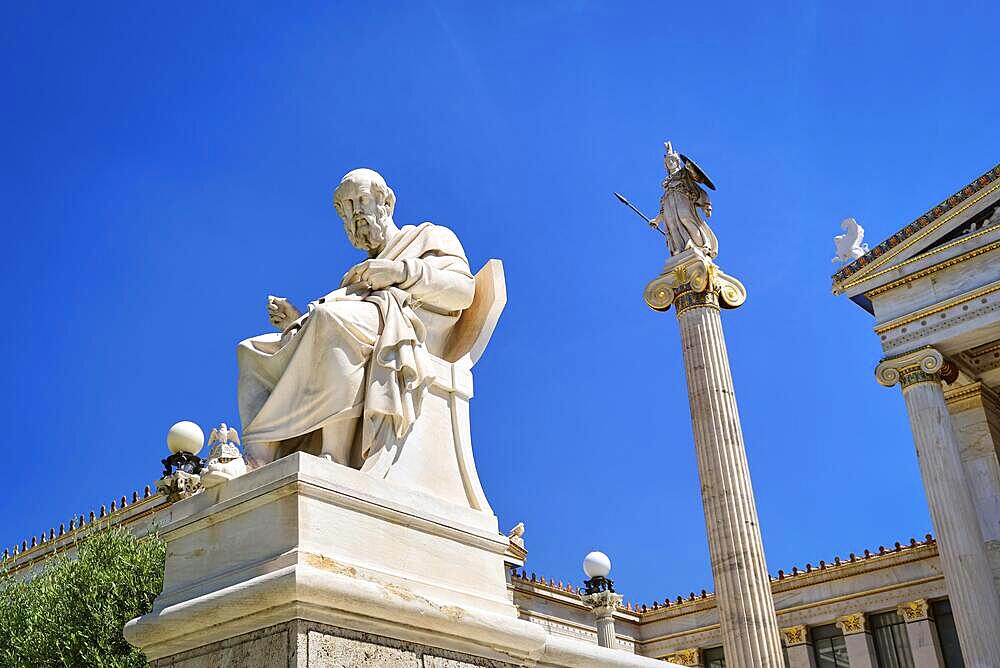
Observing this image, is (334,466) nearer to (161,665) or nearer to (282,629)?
(282,629)

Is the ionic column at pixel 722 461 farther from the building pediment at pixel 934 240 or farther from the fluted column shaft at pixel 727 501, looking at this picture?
the building pediment at pixel 934 240

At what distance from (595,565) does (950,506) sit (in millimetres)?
7494

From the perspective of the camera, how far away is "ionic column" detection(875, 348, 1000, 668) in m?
17.8

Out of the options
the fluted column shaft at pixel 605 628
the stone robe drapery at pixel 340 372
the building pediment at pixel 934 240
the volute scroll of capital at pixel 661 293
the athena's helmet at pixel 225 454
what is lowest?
the athena's helmet at pixel 225 454

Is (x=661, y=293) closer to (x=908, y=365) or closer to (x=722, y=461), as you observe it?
(x=722, y=461)

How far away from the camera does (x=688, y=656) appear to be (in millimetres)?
28891

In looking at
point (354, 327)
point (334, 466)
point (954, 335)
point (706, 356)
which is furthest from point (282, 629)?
point (954, 335)

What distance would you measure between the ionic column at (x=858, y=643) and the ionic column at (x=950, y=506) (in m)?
8.17

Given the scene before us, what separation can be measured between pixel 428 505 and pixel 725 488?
13.0 meters

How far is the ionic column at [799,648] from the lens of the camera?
2692 centimetres

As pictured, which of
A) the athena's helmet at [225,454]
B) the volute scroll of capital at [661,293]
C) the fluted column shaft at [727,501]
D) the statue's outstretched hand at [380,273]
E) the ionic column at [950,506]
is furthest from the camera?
the volute scroll of capital at [661,293]

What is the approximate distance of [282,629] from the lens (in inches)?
156

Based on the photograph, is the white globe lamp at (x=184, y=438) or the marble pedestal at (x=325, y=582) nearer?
the marble pedestal at (x=325, y=582)

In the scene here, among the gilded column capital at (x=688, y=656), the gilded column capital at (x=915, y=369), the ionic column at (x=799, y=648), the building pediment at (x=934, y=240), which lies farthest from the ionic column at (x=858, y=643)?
the building pediment at (x=934, y=240)
